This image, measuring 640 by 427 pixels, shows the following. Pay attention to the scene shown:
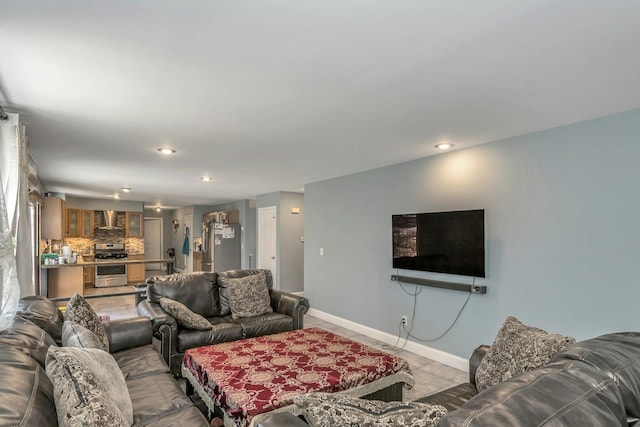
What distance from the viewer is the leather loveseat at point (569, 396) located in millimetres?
931

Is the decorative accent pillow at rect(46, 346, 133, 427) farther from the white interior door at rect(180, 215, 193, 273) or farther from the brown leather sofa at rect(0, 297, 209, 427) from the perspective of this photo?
the white interior door at rect(180, 215, 193, 273)

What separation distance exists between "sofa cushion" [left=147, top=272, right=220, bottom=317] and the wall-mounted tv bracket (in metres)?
2.31

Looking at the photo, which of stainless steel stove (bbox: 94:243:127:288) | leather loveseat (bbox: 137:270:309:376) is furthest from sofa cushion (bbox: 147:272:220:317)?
stainless steel stove (bbox: 94:243:127:288)

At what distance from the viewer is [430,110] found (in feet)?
8.33

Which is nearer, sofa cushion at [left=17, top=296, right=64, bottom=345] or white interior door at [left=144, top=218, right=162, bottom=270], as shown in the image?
sofa cushion at [left=17, top=296, right=64, bottom=345]

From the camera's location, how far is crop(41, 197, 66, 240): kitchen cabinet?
678 centimetres

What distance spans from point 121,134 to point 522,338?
137 inches

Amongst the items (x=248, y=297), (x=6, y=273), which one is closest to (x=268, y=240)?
(x=248, y=297)

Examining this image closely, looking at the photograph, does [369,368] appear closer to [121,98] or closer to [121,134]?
[121,98]

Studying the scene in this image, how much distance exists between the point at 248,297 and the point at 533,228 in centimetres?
316

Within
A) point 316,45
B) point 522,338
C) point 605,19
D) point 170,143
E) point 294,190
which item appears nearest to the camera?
point 605,19

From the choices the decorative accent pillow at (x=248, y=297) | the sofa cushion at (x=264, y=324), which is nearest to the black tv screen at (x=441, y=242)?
the sofa cushion at (x=264, y=324)

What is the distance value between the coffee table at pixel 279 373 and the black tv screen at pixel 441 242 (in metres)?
1.36

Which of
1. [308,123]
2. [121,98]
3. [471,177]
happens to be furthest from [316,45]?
[471,177]
